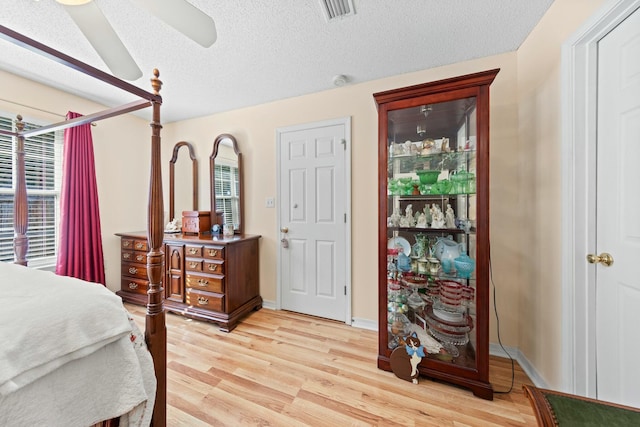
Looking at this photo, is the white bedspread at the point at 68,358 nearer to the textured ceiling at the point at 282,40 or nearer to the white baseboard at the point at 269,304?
the textured ceiling at the point at 282,40

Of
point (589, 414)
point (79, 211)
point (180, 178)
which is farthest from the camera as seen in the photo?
point (180, 178)

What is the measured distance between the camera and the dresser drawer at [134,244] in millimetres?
2717

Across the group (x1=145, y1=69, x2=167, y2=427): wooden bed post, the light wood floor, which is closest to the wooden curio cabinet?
the light wood floor

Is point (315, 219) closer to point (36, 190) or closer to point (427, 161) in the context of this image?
point (427, 161)

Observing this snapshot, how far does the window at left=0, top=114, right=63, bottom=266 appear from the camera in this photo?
216 cm

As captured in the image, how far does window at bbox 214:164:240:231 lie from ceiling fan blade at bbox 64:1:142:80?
5.14 feet

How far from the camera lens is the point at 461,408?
1382mm

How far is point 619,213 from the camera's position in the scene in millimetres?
1083

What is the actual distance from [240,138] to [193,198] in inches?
39.6

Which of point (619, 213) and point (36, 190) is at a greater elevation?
point (36, 190)

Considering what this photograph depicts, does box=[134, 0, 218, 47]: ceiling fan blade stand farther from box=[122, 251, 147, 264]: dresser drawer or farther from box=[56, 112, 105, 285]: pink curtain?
box=[122, 251, 147, 264]: dresser drawer

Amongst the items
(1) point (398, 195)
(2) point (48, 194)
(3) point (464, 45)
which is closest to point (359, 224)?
(1) point (398, 195)

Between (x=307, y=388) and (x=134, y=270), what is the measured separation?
2.50m

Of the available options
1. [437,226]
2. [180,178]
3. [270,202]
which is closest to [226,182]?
[270,202]
